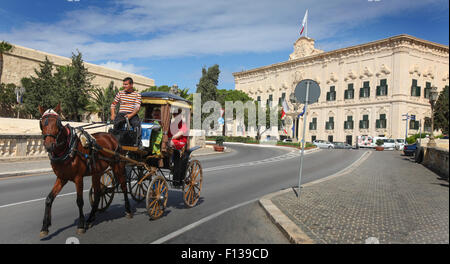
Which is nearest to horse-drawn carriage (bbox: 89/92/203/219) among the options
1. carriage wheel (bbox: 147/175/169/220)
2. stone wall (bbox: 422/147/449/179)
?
carriage wheel (bbox: 147/175/169/220)

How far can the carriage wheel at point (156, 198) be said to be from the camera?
5.94m

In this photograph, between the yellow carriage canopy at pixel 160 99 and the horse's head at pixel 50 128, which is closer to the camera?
the horse's head at pixel 50 128

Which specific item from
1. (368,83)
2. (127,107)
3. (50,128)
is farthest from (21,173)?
(368,83)

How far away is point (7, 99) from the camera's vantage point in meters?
41.6

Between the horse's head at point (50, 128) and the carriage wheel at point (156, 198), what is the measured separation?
6.29ft

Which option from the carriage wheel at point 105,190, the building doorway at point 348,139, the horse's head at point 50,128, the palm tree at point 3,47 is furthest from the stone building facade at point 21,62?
the building doorway at point 348,139

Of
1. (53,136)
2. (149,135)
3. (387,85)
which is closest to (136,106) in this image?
(149,135)

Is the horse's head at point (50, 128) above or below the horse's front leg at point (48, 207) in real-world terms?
above

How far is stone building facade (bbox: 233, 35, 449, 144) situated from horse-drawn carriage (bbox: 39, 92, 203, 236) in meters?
40.1

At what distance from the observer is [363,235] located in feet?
15.7

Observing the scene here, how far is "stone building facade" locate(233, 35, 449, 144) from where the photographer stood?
4962 centimetres

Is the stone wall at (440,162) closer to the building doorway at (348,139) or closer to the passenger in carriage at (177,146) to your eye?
the passenger in carriage at (177,146)

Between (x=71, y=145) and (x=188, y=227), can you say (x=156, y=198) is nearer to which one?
(x=188, y=227)
